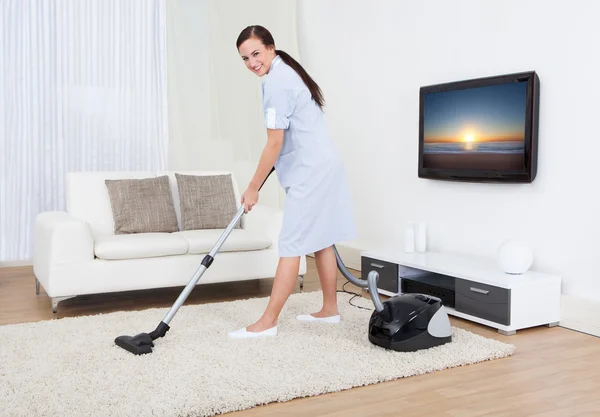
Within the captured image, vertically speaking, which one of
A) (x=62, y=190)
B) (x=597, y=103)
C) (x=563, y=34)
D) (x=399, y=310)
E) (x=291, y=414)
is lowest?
(x=291, y=414)

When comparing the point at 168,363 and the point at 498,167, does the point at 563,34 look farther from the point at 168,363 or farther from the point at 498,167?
the point at 168,363

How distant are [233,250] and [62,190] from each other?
2.19 meters

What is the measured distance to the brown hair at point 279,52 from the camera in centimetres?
290

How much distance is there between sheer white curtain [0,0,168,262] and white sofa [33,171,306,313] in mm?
1382

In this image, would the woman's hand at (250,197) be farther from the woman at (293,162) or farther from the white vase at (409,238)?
the white vase at (409,238)

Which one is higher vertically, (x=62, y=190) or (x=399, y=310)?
(x=62, y=190)

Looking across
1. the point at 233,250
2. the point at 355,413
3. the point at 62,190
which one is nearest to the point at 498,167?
the point at 233,250

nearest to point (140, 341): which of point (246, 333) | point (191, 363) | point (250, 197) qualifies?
point (191, 363)

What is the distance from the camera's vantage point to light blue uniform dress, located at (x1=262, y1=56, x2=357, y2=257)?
2916mm

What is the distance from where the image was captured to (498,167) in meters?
3.62

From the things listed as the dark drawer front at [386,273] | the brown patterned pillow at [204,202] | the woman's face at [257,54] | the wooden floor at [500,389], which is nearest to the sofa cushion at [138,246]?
the brown patterned pillow at [204,202]

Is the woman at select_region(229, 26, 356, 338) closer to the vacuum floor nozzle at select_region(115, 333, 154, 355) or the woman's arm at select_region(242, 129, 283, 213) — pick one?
the woman's arm at select_region(242, 129, 283, 213)

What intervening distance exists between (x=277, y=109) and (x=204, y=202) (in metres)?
1.49

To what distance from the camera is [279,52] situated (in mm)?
3010
